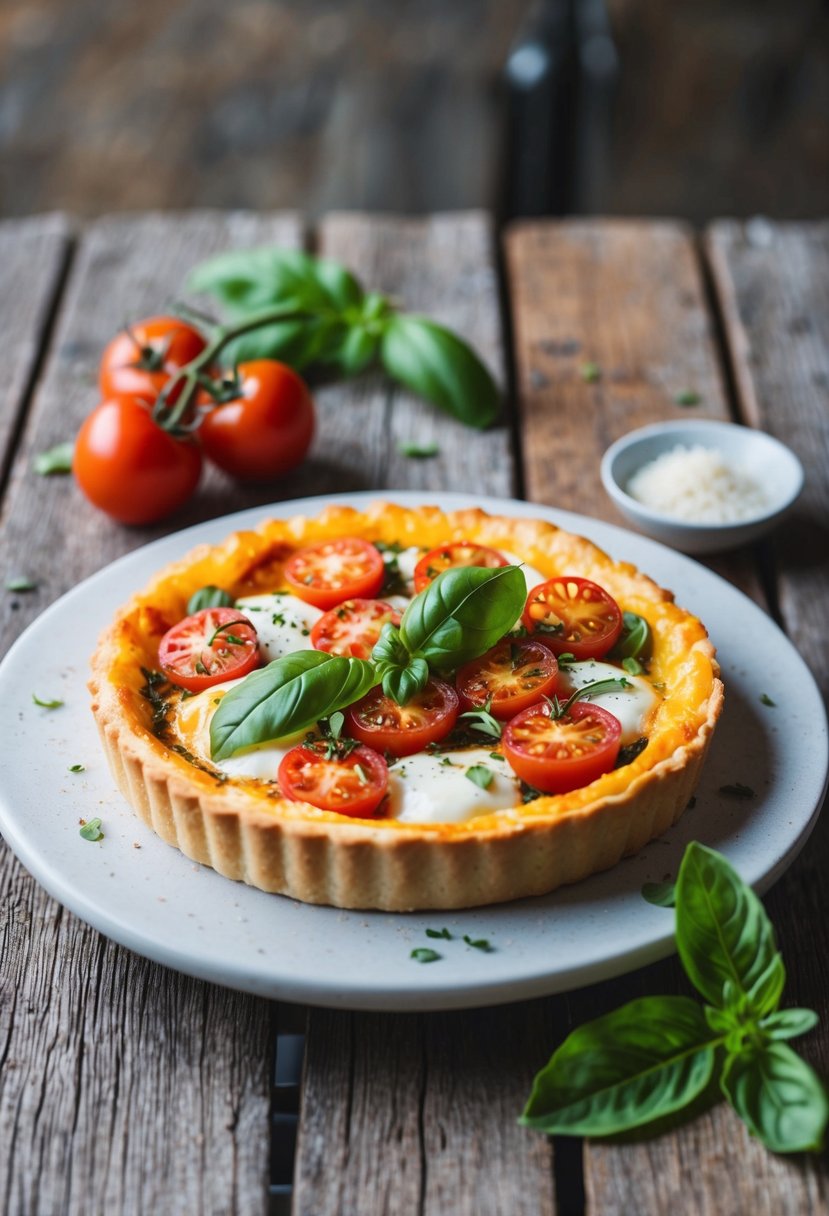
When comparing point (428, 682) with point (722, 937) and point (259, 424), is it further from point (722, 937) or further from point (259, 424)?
point (259, 424)

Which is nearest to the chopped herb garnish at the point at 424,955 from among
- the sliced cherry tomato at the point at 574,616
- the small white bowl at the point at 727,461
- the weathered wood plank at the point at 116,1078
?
the weathered wood plank at the point at 116,1078

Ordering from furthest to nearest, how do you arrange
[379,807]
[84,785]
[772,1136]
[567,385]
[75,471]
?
[567,385] → [75,471] → [84,785] → [379,807] → [772,1136]

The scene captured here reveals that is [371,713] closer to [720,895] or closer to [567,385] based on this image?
[720,895]

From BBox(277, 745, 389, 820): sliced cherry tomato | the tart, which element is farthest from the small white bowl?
BBox(277, 745, 389, 820): sliced cherry tomato

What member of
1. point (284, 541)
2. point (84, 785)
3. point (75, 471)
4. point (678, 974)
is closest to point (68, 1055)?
point (84, 785)

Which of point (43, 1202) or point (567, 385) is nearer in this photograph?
point (43, 1202)

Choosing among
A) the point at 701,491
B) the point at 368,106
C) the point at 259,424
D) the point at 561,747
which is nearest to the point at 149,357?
the point at 259,424
